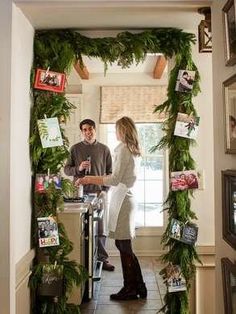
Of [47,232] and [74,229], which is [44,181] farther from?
[74,229]

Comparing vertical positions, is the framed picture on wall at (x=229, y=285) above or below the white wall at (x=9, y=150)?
below

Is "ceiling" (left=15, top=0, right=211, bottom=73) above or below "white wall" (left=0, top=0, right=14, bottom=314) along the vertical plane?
above

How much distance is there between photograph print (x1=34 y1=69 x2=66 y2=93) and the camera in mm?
2375

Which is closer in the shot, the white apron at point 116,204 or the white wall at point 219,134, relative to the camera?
the white wall at point 219,134

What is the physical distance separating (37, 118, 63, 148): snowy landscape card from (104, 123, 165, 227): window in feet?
8.08

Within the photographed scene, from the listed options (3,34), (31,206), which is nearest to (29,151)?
(31,206)

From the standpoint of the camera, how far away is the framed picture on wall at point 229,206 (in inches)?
59.3

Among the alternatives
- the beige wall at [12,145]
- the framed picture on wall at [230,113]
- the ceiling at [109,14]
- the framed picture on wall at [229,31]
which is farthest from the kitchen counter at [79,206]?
the framed picture on wall at [229,31]

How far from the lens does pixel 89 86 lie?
190 inches

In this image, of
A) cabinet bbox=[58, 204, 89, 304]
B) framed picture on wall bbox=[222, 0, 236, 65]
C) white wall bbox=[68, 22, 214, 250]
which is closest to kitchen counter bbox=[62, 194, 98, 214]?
cabinet bbox=[58, 204, 89, 304]

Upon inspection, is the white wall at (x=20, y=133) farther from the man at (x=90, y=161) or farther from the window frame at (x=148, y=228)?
the window frame at (x=148, y=228)

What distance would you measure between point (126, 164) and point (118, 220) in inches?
18.0

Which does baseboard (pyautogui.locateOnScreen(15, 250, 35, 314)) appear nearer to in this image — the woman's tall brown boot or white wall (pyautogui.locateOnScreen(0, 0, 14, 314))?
white wall (pyautogui.locateOnScreen(0, 0, 14, 314))

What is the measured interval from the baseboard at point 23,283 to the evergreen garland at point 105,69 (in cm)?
11
